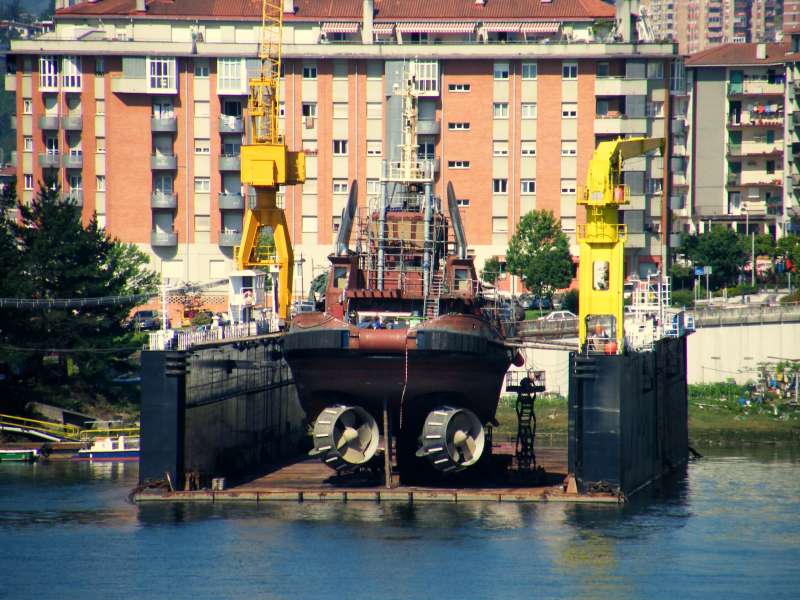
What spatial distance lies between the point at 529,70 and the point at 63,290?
143ft

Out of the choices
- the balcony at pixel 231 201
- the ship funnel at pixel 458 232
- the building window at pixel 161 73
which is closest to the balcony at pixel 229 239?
the balcony at pixel 231 201

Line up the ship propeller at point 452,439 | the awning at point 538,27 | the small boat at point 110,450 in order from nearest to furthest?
the ship propeller at point 452,439 → the small boat at point 110,450 → the awning at point 538,27

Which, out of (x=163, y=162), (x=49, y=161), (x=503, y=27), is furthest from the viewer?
(x=49, y=161)

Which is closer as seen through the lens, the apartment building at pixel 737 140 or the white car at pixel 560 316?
the white car at pixel 560 316

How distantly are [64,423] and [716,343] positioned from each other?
1429 inches

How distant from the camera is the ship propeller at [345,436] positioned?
62.0 meters

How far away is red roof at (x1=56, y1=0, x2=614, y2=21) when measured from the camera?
120 meters

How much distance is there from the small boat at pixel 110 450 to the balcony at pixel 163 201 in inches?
1712

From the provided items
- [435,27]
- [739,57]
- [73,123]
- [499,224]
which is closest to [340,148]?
[435,27]

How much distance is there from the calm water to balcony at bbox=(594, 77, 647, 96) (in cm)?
5660

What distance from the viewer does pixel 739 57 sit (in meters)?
153

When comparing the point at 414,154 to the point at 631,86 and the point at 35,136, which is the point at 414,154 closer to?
the point at 631,86

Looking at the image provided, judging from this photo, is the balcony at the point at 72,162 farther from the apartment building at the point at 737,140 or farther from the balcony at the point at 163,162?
the apartment building at the point at 737,140

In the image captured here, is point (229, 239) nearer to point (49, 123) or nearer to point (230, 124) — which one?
point (230, 124)
